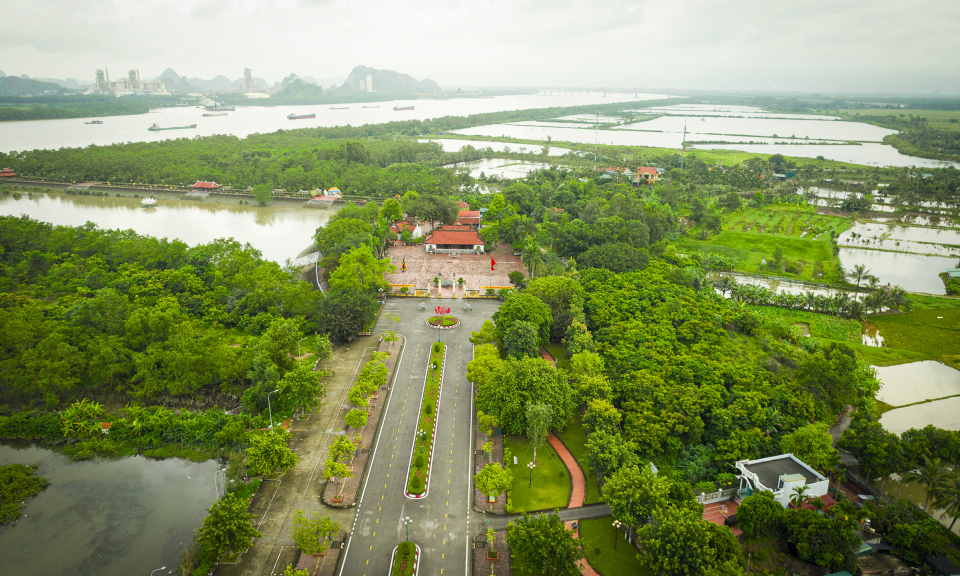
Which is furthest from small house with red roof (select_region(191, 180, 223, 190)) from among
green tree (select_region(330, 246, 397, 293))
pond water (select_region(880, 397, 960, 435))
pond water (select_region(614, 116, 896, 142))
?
pond water (select_region(614, 116, 896, 142))

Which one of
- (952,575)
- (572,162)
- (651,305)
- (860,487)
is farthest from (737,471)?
(572,162)

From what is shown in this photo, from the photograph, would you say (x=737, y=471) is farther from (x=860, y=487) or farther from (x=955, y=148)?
(x=955, y=148)

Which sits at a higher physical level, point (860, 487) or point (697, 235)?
point (697, 235)

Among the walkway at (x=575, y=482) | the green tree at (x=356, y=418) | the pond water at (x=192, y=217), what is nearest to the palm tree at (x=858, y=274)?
the walkway at (x=575, y=482)

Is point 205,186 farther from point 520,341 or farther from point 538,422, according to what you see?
point 538,422

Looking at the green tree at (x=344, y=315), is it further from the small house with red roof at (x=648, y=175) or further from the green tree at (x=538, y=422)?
the small house with red roof at (x=648, y=175)

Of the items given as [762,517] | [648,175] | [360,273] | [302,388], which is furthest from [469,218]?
[762,517]

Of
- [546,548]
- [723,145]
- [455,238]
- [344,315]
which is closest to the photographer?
[546,548]
